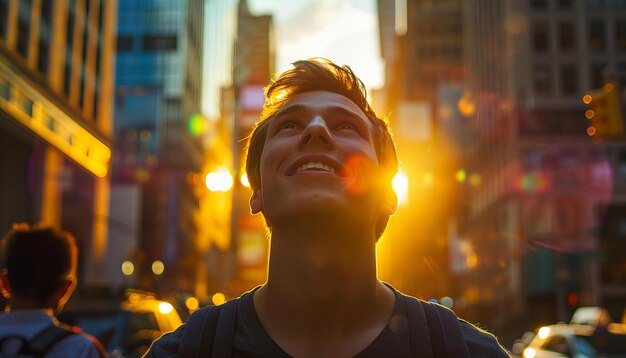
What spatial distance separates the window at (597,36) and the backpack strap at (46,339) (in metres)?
64.7

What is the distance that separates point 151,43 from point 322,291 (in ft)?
341

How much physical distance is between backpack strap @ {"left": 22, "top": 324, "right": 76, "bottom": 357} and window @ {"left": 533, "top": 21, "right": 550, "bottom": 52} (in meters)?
64.3

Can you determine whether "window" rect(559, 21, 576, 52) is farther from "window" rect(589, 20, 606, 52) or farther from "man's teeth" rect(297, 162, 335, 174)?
"man's teeth" rect(297, 162, 335, 174)

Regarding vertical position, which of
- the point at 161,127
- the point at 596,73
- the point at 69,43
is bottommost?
the point at 69,43

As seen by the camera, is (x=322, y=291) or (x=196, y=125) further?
(x=196, y=125)

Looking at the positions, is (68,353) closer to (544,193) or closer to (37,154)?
(37,154)

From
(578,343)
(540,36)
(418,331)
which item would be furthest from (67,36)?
(418,331)

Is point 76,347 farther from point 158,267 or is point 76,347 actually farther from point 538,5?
point 158,267

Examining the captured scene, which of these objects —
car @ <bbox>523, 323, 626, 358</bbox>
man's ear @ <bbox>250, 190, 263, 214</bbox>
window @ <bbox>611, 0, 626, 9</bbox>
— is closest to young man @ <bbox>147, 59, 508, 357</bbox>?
man's ear @ <bbox>250, 190, 263, 214</bbox>

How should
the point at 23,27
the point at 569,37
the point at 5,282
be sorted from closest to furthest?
the point at 5,282 < the point at 23,27 < the point at 569,37

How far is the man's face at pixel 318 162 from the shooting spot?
199 centimetres

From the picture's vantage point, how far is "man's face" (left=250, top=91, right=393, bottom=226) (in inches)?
78.3

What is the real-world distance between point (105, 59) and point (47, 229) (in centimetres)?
5100

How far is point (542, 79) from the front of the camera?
63531 mm
